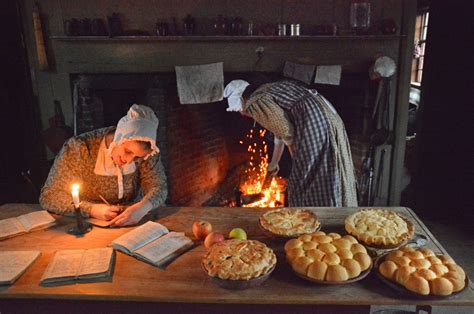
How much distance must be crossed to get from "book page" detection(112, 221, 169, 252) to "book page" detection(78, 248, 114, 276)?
9 cm

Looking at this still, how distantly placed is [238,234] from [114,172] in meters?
1.15

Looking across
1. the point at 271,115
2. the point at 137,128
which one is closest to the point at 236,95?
the point at 271,115

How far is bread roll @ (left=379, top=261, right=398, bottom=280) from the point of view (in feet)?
6.42

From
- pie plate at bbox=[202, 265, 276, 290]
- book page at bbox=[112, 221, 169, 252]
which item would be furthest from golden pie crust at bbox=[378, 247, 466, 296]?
book page at bbox=[112, 221, 169, 252]

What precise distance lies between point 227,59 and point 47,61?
217 cm

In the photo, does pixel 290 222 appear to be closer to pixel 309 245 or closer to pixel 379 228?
pixel 309 245

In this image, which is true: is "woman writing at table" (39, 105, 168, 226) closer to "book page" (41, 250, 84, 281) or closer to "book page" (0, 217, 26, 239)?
"book page" (0, 217, 26, 239)

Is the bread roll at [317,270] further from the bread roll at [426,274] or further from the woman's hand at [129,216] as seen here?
the woman's hand at [129,216]

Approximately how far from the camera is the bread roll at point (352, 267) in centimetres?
195

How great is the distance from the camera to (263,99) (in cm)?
348

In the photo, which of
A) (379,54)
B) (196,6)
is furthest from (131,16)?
(379,54)

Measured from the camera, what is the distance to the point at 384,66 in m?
4.43

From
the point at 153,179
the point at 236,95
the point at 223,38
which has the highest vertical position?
the point at 223,38

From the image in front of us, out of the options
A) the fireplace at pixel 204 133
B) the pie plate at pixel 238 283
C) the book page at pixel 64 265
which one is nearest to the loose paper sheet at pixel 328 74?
the fireplace at pixel 204 133
